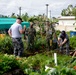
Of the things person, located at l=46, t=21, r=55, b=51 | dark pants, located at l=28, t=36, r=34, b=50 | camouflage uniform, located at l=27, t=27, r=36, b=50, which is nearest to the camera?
dark pants, located at l=28, t=36, r=34, b=50

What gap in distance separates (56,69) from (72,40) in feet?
50.3

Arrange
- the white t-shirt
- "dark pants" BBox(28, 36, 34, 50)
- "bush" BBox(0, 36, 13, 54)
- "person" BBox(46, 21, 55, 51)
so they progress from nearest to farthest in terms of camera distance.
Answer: the white t-shirt < "bush" BBox(0, 36, 13, 54) < "dark pants" BBox(28, 36, 34, 50) < "person" BBox(46, 21, 55, 51)

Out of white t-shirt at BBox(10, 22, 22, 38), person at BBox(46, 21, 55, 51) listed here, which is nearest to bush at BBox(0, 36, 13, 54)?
person at BBox(46, 21, 55, 51)

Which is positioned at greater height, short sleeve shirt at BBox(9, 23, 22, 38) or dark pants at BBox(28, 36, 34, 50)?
short sleeve shirt at BBox(9, 23, 22, 38)

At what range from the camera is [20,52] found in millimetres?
13617

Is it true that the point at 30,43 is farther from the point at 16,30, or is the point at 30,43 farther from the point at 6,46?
the point at 16,30

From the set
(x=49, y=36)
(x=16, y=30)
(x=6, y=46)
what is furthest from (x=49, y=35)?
(x=16, y=30)

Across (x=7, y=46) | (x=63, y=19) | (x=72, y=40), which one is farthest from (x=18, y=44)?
(x=63, y=19)

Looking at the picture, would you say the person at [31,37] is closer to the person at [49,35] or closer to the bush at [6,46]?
the person at [49,35]

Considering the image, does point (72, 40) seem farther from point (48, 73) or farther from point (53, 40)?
point (48, 73)

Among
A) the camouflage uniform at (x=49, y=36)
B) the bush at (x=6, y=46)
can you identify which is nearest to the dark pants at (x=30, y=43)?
the camouflage uniform at (x=49, y=36)

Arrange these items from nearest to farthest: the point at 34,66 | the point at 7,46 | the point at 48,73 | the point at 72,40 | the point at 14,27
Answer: the point at 48,73 < the point at 34,66 < the point at 14,27 < the point at 7,46 < the point at 72,40

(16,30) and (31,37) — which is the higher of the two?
(16,30)

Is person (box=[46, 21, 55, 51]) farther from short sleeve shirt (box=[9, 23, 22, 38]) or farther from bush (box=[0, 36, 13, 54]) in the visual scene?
short sleeve shirt (box=[9, 23, 22, 38])
